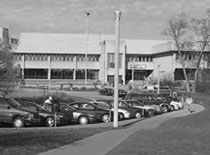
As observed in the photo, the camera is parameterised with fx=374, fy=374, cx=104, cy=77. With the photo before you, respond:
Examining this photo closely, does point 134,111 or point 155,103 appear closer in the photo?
point 134,111

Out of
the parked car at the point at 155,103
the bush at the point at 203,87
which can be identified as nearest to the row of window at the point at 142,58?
the bush at the point at 203,87

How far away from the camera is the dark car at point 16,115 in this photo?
1941 cm

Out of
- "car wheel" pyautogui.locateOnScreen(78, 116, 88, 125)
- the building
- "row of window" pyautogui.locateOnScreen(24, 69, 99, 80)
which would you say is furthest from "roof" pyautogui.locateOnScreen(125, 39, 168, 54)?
"car wheel" pyautogui.locateOnScreen(78, 116, 88, 125)

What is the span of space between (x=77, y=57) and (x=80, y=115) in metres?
80.3

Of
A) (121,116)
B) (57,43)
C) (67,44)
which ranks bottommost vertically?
(121,116)

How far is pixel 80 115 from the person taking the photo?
2325 cm

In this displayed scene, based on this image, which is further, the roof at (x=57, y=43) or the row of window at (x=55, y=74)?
the roof at (x=57, y=43)

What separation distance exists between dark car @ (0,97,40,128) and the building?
2982 inches

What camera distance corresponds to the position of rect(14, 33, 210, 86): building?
321ft

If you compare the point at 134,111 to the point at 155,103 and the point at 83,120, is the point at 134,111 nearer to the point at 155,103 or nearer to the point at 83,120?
the point at 83,120

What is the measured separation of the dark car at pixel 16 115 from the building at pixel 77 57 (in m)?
75.7

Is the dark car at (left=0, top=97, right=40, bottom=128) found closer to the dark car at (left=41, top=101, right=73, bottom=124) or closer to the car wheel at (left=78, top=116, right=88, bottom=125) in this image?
the dark car at (left=41, top=101, right=73, bottom=124)

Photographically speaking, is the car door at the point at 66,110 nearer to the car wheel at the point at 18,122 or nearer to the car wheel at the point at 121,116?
the car wheel at the point at 18,122

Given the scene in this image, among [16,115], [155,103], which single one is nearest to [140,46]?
[155,103]
